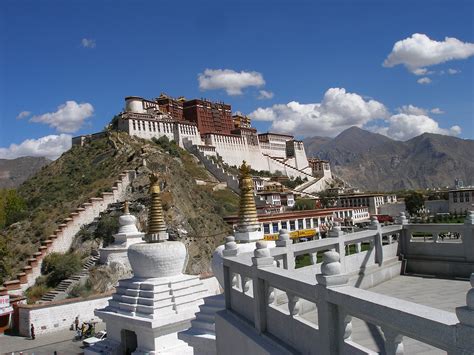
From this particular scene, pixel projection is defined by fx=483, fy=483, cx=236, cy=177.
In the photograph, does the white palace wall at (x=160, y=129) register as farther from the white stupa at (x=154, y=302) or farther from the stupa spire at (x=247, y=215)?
the stupa spire at (x=247, y=215)

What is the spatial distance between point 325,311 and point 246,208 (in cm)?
953

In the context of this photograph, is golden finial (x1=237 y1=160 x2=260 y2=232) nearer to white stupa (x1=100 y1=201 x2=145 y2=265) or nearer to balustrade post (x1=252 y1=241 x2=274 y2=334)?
balustrade post (x1=252 y1=241 x2=274 y2=334)

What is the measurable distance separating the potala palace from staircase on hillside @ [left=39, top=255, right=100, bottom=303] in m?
45.0

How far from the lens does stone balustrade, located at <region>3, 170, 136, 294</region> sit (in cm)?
3334

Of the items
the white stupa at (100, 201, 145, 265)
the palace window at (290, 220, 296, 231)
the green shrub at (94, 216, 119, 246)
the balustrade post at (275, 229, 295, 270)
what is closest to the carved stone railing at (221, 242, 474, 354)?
the balustrade post at (275, 229, 295, 270)

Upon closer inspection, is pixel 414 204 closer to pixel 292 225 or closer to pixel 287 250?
pixel 292 225

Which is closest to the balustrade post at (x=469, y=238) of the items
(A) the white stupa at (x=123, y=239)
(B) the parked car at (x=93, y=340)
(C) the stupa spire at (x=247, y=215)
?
(C) the stupa spire at (x=247, y=215)

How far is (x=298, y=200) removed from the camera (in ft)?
251

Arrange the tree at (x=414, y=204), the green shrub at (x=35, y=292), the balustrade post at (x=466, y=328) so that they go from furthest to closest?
1. the tree at (x=414, y=204)
2. the green shrub at (x=35, y=292)
3. the balustrade post at (x=466, y=328)

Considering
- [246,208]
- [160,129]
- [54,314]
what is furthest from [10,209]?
[246,208]

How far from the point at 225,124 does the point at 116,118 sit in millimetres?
26685

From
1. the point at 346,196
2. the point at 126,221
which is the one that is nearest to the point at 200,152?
the point at 346,196

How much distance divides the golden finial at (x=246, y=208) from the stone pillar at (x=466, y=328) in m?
10.7

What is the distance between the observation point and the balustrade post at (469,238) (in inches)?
393
